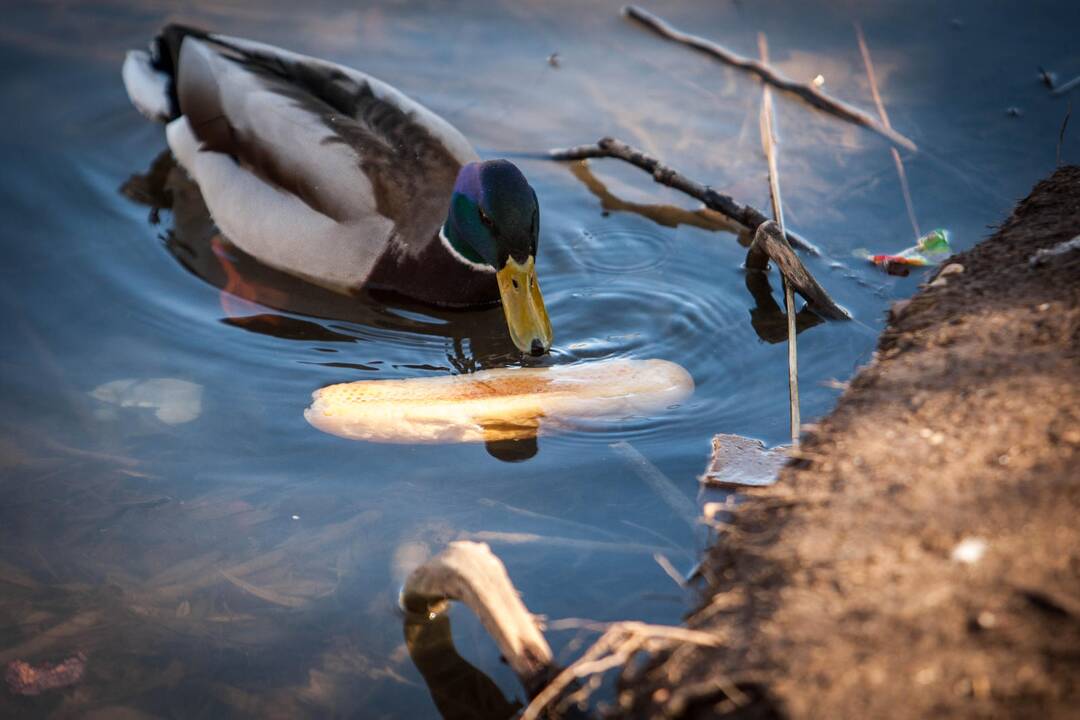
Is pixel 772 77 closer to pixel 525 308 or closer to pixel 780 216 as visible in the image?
pixel 780 216

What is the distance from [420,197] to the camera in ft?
16.6

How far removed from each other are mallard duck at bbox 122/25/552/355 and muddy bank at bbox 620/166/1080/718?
2.38 metres

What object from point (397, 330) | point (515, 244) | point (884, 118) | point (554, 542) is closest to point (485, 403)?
point (554, 542)

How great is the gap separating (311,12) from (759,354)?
4.17 meters

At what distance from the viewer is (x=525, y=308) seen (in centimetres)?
434

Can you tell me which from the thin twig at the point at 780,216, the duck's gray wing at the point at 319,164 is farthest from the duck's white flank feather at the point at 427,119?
the thin twig at the point at 780,216

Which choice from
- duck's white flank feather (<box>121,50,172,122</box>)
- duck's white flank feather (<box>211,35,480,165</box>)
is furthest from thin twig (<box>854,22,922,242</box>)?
duck's white flank feather (<box>121,50,172,122</box>)

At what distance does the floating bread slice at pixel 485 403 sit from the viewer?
3.70 metres

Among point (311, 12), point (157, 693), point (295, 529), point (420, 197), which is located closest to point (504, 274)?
point (420, 197)

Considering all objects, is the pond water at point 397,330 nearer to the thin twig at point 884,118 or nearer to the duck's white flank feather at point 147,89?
the thin twig at point 884,118

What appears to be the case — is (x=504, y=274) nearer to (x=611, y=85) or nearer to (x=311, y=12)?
(x=611, y=85)

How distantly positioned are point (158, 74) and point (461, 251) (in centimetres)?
253

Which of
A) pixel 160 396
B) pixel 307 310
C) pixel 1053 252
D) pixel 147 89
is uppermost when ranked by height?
pixel 1053 252

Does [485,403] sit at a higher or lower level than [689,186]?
lower
